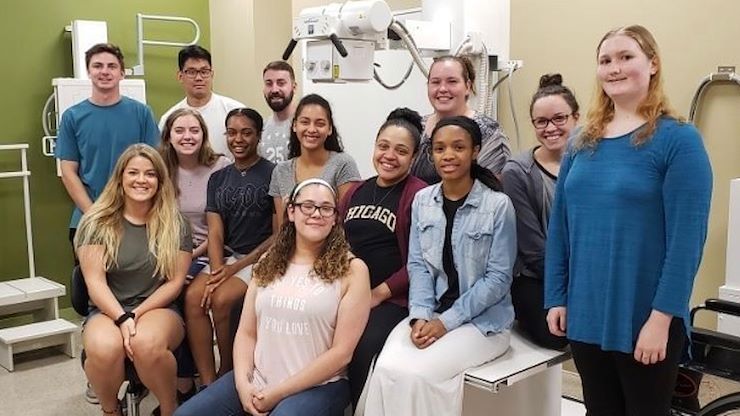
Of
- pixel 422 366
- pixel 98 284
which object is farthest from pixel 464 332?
pixel 98 284

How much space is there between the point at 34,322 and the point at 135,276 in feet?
5.99

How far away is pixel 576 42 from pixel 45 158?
10.0 feet

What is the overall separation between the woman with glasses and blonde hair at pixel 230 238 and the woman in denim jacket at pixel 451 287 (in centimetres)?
88

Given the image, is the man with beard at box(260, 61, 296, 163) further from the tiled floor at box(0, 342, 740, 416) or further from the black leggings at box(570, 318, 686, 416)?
the black leggings at box(570, 318, 686, 416)

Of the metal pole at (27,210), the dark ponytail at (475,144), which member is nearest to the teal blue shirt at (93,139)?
the metal pole at (27,210)

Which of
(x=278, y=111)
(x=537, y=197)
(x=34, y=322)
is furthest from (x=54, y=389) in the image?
(x=537, y=197)

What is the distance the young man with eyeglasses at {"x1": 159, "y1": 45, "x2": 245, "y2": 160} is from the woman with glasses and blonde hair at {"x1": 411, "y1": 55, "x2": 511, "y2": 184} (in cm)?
118

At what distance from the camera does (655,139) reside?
5.26 feet

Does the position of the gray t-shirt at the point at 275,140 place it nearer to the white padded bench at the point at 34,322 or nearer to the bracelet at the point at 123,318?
the bracelet at the point at 123,318

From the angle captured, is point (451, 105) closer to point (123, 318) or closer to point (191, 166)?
point (191, 166)

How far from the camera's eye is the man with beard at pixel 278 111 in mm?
3223

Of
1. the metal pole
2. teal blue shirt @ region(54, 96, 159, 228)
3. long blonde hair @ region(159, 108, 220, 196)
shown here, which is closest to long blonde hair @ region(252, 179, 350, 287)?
long blonde hair @ region(159, 108, 220, 196)

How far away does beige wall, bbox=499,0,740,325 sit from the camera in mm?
2971

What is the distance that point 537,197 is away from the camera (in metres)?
2.18
